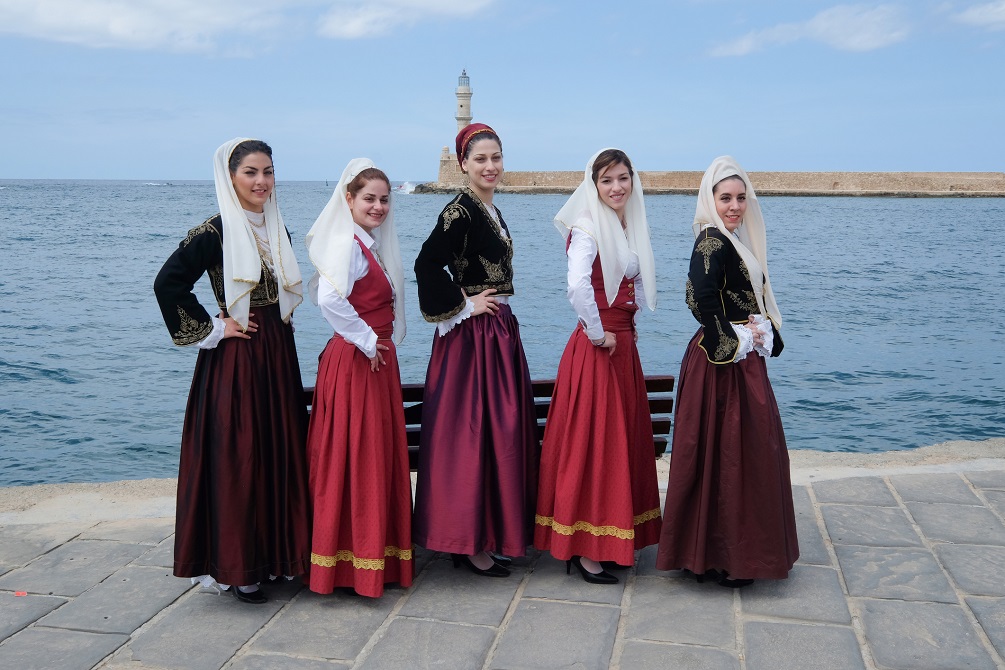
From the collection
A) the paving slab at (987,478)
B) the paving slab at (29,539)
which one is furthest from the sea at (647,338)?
the paving slab at (987,478)

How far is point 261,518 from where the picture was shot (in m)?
3.24

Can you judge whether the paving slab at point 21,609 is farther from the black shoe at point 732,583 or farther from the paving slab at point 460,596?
the black shoe at point 732,583

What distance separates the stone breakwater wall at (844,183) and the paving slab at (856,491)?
184 ft

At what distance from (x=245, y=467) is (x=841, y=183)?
6477cm

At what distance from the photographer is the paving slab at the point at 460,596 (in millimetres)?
3141

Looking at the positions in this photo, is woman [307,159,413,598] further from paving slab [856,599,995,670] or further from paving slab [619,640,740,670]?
paving slab [856,599,995,670]

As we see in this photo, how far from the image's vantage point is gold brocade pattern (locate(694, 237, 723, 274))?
324cm

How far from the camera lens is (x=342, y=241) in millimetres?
3197

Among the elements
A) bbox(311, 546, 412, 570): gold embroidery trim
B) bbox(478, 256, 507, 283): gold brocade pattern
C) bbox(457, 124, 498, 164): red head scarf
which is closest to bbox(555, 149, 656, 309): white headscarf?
bbox(478, 256, 507, 283): gold brocade pattern

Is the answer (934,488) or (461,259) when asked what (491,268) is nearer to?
(461,259)

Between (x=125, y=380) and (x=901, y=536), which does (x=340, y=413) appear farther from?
(x=125, y=380)

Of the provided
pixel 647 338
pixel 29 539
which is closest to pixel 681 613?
pixel 29 539

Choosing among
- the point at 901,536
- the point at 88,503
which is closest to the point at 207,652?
the point at 88,503

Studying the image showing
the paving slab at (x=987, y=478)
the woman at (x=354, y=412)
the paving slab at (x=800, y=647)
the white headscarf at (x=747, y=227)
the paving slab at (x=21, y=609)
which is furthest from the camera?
the paving slab at (x=987, y=478)
